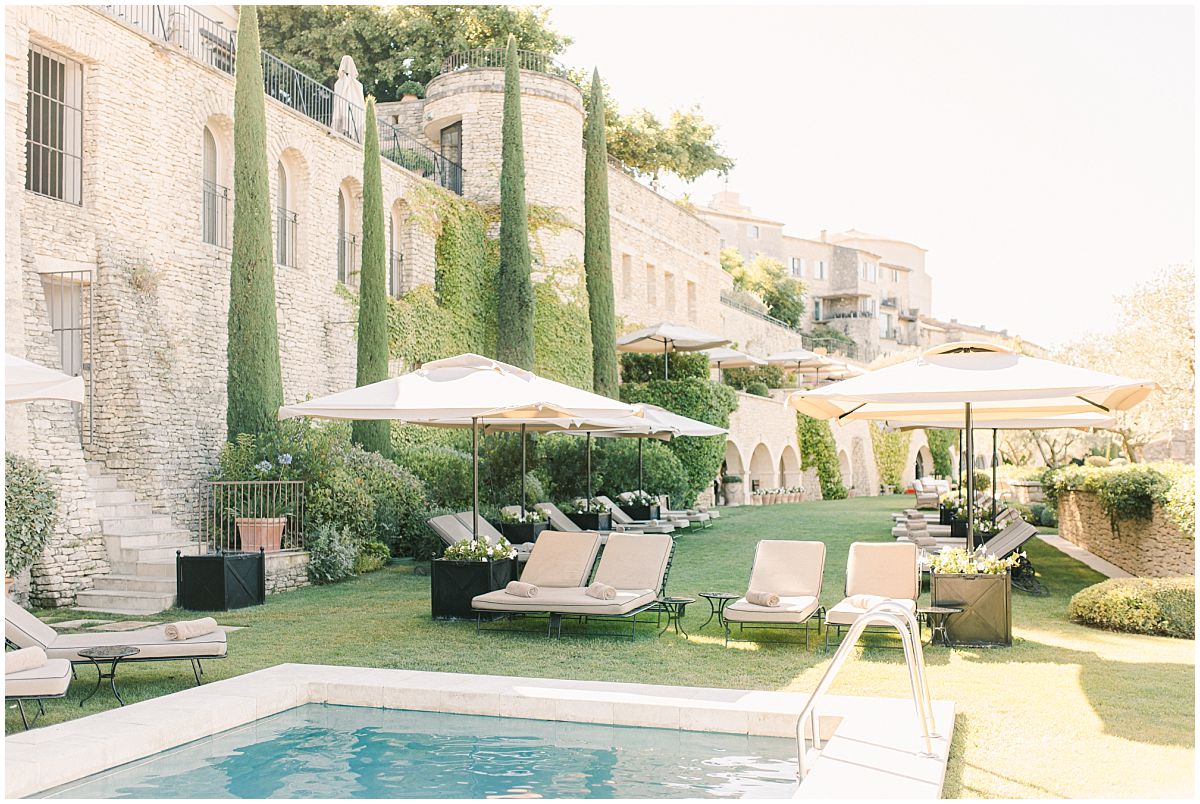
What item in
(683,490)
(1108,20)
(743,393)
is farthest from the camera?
(743,393)

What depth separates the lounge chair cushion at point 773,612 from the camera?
27.7 ft

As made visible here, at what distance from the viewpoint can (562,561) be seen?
9836 mm

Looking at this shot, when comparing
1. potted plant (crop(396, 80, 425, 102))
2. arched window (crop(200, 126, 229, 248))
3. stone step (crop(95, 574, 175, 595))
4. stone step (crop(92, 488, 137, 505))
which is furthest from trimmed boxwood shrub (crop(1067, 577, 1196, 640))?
potted plant (crop(396, 80, 425, 102))

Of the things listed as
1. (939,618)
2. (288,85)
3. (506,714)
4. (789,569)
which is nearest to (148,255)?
(789,569)

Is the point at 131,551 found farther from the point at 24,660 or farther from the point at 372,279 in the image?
the point at 372,279

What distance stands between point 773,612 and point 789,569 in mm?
856

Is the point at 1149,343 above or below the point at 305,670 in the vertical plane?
above

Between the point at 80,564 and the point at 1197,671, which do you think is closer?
the point at 1197,671

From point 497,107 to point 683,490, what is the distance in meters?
9.99

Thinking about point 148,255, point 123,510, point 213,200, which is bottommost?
point 123,510

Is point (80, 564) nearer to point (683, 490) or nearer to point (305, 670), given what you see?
point (305, 670)

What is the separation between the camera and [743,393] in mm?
32094

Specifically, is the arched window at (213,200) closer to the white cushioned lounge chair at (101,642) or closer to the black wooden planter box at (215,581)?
the black wooden planter box at (215,581)

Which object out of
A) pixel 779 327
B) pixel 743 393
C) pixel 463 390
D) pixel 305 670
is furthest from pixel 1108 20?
pixel 779 327
